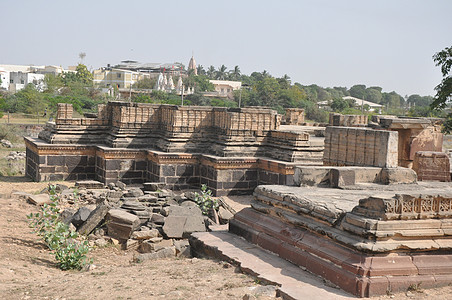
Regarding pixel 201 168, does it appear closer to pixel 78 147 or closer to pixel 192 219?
pixel 78 147

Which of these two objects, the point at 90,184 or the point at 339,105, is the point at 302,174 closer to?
the point at 90,184

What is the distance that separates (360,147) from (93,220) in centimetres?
419

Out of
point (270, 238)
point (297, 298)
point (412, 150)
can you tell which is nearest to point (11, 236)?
point (270, 238)

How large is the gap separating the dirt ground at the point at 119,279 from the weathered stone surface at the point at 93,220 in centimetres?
92

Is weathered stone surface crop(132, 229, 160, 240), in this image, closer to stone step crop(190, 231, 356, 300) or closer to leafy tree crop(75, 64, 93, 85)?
stone step crop(190, 231, 356, 300)

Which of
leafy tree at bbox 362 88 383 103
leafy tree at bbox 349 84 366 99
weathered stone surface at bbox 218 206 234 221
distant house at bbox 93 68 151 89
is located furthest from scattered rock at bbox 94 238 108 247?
leafy tree at bbox 349 84 366 99

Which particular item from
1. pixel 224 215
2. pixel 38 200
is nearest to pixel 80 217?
pixel 38 200

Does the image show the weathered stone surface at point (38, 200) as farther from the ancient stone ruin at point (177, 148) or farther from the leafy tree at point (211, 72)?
the leafy tree at point (211, 72)

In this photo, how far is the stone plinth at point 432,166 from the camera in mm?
8383

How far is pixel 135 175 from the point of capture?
1325cm

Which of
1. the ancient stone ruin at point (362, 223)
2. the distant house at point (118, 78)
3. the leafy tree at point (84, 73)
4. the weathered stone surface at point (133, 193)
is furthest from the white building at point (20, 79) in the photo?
the ancient stone ruin at point (362, 223)

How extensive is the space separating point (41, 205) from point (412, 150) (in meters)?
6.55

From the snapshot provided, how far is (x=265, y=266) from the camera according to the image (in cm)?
602

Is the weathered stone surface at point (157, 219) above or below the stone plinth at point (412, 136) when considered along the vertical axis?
below
